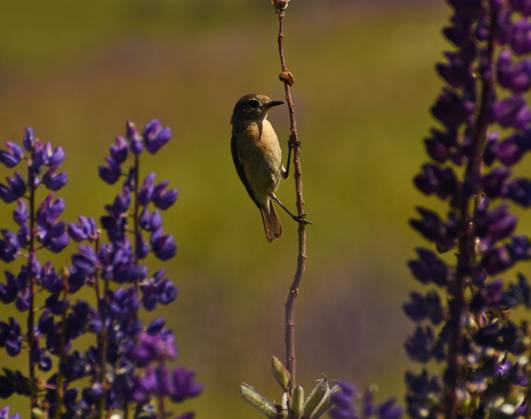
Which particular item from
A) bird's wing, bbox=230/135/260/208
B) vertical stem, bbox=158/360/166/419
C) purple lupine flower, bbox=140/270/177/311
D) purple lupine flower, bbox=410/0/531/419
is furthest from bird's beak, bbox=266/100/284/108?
vertical stem, bbox=158/360/166/419

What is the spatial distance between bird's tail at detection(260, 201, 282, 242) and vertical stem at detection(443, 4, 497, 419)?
3.54 m

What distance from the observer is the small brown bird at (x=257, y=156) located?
5570mm

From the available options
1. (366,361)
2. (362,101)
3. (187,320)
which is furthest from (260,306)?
(362,101)

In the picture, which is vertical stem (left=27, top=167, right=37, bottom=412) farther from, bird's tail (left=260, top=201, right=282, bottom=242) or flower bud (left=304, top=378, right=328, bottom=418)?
Answer: bird's tail (left=260, top=201, right=282, bottom=242)

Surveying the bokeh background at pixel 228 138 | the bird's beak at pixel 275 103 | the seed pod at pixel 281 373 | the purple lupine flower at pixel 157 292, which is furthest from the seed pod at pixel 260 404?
the bokeh background at pixel 228 138

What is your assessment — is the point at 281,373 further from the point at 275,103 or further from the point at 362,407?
the point at 275,103

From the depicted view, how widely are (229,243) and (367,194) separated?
296 centimetres

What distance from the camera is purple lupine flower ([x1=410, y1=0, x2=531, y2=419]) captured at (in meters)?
1.82

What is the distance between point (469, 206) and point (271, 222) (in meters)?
3.74

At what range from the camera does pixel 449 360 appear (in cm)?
178

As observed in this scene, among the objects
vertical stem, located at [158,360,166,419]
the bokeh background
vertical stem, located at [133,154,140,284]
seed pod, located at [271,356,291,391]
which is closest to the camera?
vertical stem, located at [158,360,166,419]

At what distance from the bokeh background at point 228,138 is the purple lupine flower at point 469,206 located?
4.76m

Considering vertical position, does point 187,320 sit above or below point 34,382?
above

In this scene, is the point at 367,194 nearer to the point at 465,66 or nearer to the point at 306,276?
the point at 306,276
